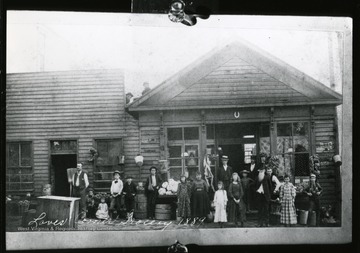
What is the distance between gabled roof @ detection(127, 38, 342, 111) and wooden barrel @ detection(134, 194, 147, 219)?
23.0 inches

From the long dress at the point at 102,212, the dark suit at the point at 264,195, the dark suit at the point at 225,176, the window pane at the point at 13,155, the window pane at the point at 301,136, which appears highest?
the window pane at the point at 301,136

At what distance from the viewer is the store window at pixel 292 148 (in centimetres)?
270

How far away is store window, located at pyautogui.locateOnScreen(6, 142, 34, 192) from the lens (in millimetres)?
2617

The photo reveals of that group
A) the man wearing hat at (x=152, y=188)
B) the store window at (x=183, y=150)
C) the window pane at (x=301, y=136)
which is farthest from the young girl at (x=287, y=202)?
the man wearing hat at (x=152, y=188)

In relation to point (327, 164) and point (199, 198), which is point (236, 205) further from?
point (327, 164)

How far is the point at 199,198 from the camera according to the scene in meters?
2.65

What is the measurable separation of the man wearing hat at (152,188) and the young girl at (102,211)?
0.28 meters

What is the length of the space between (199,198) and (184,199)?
0.10 meters

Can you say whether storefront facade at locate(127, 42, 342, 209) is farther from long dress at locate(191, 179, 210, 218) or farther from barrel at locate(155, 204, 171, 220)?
barrel at locate(155, 204, 171, 220)

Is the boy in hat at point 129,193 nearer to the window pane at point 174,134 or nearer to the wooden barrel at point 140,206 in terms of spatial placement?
the wooden barrel at point 140,206

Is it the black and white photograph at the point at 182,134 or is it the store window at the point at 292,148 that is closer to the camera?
the black and white photograph at the point at 182,134

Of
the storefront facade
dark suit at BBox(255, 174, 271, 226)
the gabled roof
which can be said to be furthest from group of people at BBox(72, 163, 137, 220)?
dark suit at BBox(255, 174, 271, 226)

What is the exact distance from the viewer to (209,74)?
2662 mm
